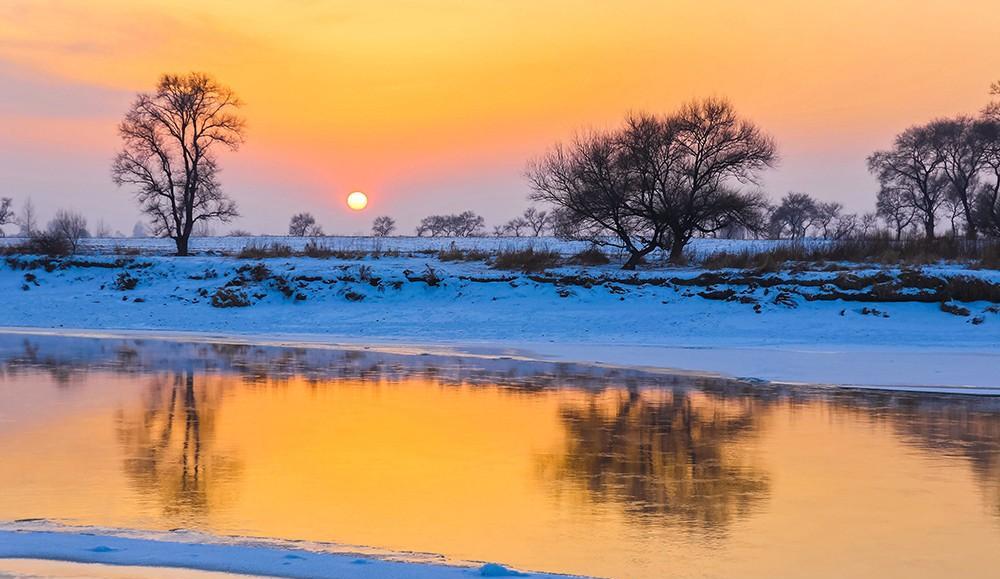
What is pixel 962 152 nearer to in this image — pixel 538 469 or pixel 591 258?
pixel 591 258

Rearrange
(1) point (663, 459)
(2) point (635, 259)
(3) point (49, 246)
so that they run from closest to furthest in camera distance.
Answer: (1) point (663, 459), (2) point (635, 259), (3) point (49, 246)

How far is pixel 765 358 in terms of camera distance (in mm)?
23344

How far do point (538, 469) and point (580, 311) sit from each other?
20917 mm

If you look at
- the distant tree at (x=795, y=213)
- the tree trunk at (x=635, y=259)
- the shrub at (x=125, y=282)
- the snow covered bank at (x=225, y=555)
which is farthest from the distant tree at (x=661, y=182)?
the distant tree at (x=795, y=213)

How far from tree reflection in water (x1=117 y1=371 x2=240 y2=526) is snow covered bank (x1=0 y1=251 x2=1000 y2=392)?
10229mm

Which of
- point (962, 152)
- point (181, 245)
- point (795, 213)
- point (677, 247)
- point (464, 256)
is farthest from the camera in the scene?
point (795, 213)

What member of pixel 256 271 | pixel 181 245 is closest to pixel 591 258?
pixel 256 271

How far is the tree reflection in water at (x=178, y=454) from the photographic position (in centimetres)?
949

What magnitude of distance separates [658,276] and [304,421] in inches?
898

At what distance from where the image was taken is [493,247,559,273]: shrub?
39.1 m

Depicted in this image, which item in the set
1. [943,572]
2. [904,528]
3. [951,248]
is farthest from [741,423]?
[951,248]

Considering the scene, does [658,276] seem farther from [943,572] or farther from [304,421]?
[943,572]

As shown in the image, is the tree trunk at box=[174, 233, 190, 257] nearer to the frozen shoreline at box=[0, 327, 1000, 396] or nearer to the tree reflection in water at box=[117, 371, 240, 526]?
the frozen shoreline at box=[0, 327, 1000, 396]

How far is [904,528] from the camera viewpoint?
8.71 metres
